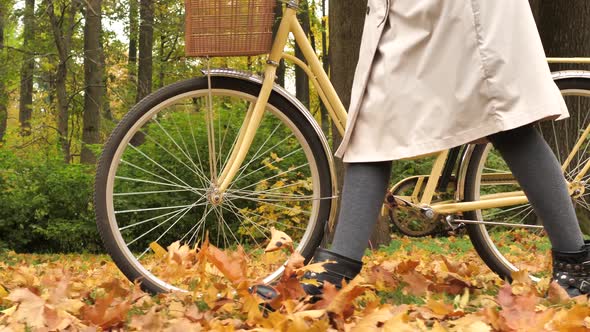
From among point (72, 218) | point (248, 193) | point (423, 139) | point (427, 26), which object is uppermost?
point (427, 26)

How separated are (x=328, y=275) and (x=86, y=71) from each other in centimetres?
1414

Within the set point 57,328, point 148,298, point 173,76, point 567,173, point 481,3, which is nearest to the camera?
point 57,328

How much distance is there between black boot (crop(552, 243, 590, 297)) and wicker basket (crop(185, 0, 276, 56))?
141 cm

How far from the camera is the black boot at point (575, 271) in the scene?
8.43 feet

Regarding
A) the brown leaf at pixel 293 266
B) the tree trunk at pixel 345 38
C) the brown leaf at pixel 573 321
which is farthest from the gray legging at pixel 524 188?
the tree trunk at pixel 345 38

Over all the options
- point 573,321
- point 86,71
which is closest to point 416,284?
point 573,321

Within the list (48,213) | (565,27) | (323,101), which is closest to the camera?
(323,101)

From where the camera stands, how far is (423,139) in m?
2.50

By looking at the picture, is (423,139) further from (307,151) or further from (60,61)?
(60,61)

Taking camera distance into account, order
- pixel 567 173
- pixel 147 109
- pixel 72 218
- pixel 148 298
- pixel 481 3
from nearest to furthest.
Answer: pixel 481 3 → pixel 148 298 → pixel 147 109 → pixel 567 173 → pixel 72 218

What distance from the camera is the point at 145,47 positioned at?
1706cm

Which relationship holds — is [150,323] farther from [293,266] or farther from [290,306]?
[293,266]

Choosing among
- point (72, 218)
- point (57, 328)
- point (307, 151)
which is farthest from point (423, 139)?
point (72, 218)

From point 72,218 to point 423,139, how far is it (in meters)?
7.90
